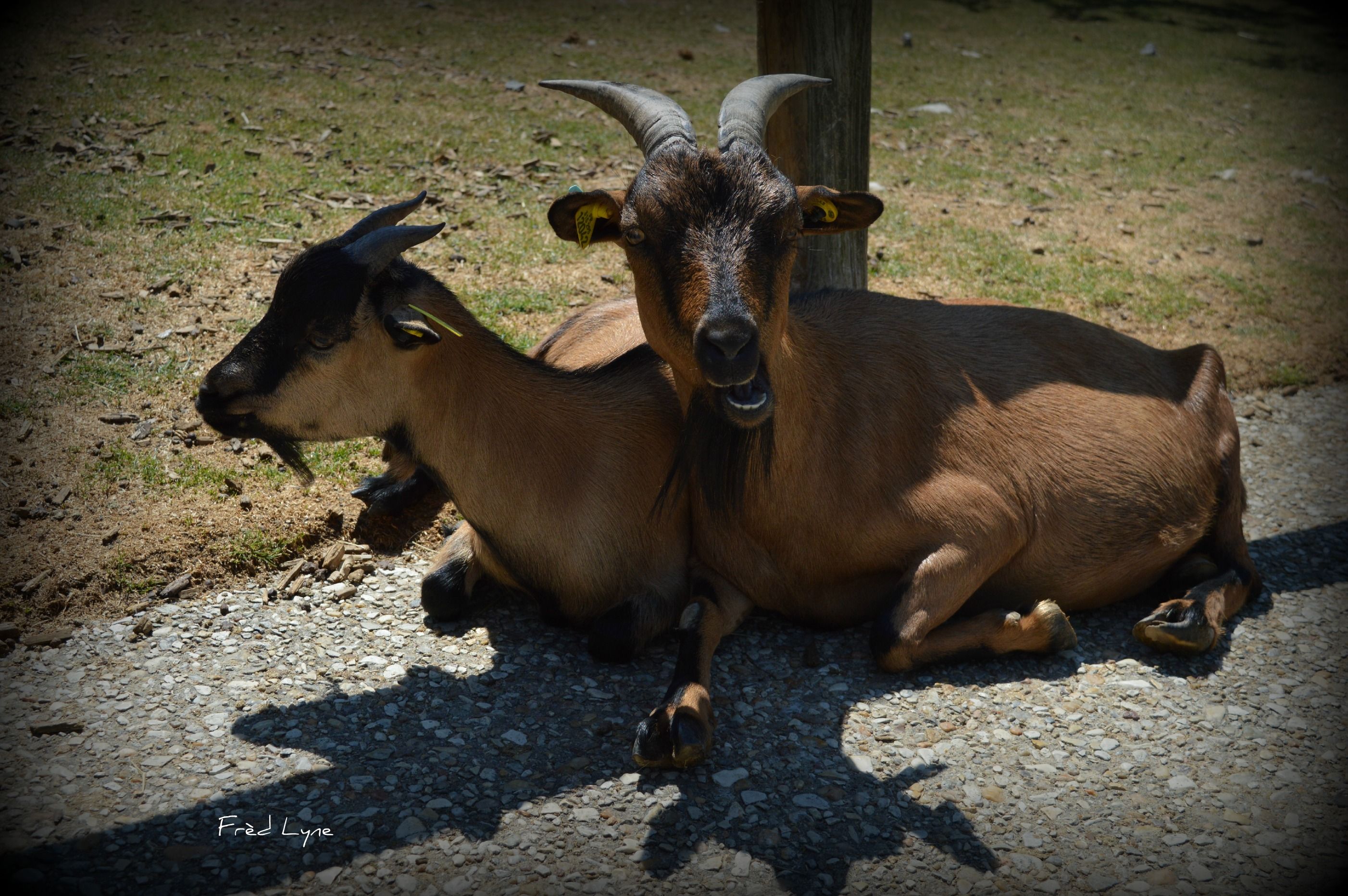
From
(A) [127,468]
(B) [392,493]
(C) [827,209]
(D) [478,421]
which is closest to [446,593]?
(D) [478,421]

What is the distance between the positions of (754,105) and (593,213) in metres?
0.86

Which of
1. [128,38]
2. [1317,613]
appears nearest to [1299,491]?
[1317,613]

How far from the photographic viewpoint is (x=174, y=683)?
4.15m

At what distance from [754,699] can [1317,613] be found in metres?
2.84

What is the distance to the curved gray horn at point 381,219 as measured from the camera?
4.32m

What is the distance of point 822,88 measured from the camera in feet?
19.1

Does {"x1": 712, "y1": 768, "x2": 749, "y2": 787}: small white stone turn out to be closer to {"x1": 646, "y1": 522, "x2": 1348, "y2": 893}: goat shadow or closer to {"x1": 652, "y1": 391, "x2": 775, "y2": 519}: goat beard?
{"x1": 646, "y1": 522, "x2": 1348, "y2": 893}: goat shadow

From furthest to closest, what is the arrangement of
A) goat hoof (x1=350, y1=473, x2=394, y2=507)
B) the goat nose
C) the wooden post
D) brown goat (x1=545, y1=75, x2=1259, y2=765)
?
1. the wooden post
2. goat hoof (x1=350, y1=473, x2=394, y2=507)
3. brown goat (x1=545, y1=75, x2=1259, y2=765)
4. the goat nose

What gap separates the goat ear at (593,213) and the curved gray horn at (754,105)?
1.57ft

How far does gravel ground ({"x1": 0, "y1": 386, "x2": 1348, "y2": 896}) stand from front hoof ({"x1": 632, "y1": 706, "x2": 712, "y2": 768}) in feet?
0.24

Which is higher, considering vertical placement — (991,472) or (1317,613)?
(991,472)

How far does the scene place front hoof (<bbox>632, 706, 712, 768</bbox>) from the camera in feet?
12.4

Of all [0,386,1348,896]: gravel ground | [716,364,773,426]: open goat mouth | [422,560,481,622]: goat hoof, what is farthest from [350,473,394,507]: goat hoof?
[716,364,773,426]: open goat mouth

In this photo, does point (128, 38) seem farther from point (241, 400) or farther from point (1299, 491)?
point (1299, 491)
